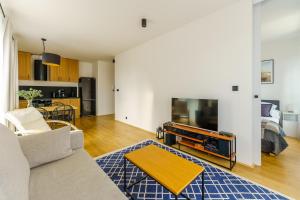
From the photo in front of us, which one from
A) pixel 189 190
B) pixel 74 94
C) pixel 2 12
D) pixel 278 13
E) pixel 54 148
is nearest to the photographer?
pixel 54 148

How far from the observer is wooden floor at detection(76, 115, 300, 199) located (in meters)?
1.85

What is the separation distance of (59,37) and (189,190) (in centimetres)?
428

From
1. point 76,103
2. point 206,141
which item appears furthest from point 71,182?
point 76,103

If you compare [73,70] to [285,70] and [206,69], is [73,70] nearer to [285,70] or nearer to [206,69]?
[206,69]

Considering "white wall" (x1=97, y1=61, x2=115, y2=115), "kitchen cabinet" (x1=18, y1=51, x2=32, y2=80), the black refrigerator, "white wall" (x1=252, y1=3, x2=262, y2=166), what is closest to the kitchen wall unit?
"kitchen cabinet" (x1=18, y1=51, x2=32, y2=80)

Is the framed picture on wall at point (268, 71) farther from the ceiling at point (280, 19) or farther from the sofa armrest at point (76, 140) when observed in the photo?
the sofa armrest at point (76, 140)

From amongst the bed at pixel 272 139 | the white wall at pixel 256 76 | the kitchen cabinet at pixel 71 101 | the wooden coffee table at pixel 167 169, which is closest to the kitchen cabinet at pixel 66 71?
the kitchen cabinet at pixel 71 101

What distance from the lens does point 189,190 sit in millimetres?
1729

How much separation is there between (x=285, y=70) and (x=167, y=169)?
433cm

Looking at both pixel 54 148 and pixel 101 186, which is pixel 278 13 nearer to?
pixel 101 186

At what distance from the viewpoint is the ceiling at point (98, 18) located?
2324mm

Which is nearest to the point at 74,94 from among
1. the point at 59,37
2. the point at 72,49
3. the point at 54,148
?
the point at 72,49

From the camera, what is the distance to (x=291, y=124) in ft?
11.9

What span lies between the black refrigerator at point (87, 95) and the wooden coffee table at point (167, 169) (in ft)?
17.7
